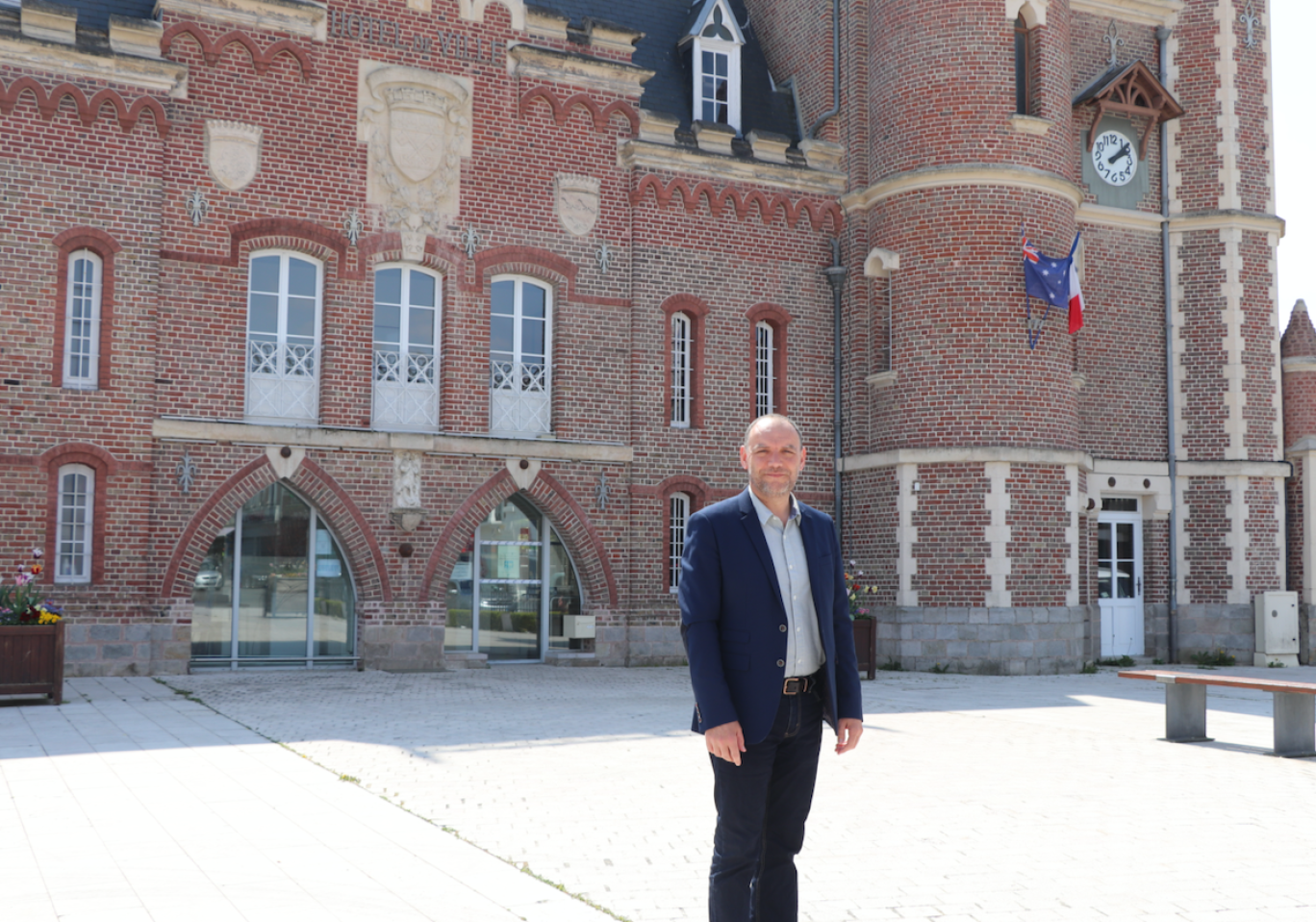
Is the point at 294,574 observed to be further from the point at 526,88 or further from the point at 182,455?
the point at 526,88

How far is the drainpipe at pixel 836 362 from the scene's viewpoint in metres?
19.6

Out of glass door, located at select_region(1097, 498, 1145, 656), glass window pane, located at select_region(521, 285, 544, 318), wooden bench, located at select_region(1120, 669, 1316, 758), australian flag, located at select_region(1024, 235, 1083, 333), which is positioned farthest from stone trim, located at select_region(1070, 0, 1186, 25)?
wooden bench, located at select_region(1120, 669, 1316, 758)

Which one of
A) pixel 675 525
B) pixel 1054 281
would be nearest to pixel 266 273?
pixel 675 525

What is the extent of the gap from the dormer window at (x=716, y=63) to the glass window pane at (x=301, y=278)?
710cm

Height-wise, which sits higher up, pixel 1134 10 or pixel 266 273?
pixel 1134 10

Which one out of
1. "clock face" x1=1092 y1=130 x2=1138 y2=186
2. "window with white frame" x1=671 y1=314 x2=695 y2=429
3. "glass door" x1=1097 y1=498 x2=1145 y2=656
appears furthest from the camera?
"clock face" x1=1092 y1=130 x2=1138 y2=186

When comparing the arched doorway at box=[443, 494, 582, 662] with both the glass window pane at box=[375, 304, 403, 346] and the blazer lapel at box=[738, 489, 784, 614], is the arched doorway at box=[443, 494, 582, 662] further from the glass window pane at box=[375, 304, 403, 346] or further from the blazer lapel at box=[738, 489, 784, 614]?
the blazer lapel at box=[738, 489, 784, 614]

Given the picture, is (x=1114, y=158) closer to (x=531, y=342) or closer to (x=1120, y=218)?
(x=1120, y=218)

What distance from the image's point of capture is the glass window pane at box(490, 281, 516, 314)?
58.3 ft

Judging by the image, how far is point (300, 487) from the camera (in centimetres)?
1620

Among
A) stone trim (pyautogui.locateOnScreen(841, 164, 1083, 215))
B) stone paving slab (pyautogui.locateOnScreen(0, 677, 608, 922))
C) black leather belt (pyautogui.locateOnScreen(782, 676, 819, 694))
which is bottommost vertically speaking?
stone paving slab (pyautogui.locateOnScreen(0, 677, 608, 922))

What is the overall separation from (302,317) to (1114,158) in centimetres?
1343

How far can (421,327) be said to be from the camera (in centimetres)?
1727

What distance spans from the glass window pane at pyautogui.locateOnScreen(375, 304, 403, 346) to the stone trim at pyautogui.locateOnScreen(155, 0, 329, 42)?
368 centimetres
